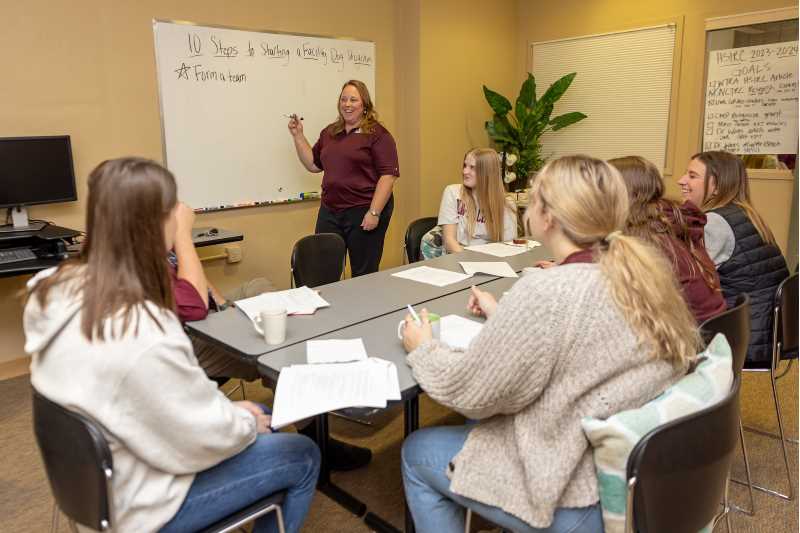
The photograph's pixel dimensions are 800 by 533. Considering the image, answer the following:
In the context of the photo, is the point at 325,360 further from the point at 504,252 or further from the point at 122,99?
the point at 122,99

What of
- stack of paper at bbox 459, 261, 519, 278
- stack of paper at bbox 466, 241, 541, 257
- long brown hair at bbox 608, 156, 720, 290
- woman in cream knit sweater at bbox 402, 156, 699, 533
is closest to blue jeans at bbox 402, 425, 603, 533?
woman in cream knit sweater at bbox 402, 156, 699, 533

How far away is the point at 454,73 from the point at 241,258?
7.51ft

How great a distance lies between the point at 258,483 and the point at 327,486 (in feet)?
2.85

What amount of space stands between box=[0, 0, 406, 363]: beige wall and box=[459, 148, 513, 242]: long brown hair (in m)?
1.63

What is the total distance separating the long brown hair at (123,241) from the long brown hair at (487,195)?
6.85ft

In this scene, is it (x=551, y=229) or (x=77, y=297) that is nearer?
(x=77, y=297)

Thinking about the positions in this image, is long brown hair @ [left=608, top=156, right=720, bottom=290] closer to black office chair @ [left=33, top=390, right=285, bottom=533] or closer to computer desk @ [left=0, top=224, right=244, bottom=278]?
black office chair @ [left=33, top=390, right=285, bottom=533]

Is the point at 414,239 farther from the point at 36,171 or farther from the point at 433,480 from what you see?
the point at 433,480

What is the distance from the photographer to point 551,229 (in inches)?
54.5

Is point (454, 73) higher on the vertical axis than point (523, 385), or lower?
higher

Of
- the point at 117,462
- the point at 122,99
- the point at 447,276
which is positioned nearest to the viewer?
the point at 117,462

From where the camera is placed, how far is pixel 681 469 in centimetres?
112

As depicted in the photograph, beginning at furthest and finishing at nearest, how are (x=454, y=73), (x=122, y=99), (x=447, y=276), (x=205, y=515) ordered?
(x=454, y=73)
(x=122, y=99)
(x=447, y=276)
(x=205, y=515)

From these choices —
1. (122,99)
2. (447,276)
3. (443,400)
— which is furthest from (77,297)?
(122,99)
